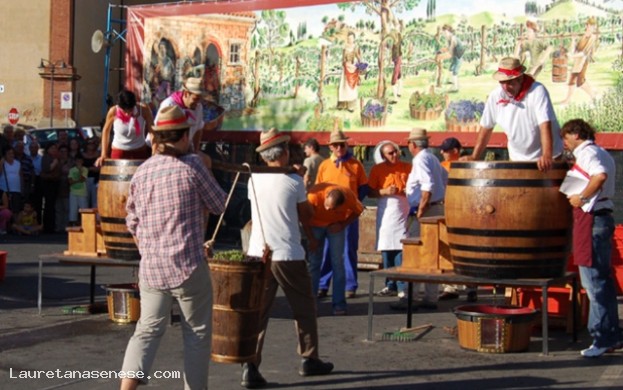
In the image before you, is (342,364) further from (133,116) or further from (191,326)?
(133,116)

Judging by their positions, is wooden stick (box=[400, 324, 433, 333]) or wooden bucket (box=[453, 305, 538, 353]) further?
wooden stick (box=[400, 324, 433, 333])

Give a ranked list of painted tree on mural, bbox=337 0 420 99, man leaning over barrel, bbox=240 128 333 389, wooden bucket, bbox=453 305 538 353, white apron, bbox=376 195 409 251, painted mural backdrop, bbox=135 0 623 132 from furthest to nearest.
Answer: painted tree on mural, bbox=337 0 420 99 < painted mural backdrop, bbox=135 0 623 132 < white apron, bbox=376 195 409 251 < wooden bucket, bbox=453 305 538 353 < man leaning over barrel, bbox=240 128 333 389

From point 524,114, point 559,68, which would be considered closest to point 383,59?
point 559,68

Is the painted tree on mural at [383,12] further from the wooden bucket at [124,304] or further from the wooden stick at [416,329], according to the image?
the wooden bucket at [124,304]

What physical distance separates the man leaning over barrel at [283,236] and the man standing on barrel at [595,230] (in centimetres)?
222

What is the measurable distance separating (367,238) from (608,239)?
7.59 m

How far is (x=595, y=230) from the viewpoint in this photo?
29.9ft

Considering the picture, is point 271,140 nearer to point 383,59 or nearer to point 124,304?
point 124,304

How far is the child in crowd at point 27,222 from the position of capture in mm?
20828

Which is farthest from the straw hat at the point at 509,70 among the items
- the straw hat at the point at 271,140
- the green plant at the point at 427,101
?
the green plant at the point at 427,101

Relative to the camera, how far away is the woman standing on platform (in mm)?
11055

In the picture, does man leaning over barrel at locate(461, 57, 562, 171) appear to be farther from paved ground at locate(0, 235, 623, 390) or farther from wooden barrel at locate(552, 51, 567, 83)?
wooden barrel at locate(552, 51, 567, 83)

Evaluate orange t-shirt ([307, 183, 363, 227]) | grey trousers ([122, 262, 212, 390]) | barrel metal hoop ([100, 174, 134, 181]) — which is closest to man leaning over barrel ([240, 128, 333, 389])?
grey trousers ([122, 262, 212, 390])

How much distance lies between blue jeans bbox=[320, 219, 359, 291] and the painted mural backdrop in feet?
10.4
